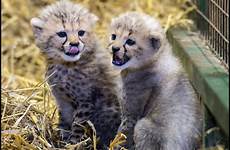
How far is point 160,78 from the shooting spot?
159 inches

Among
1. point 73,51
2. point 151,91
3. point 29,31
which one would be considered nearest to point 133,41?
point 151,91

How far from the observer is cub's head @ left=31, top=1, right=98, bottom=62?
172 inches

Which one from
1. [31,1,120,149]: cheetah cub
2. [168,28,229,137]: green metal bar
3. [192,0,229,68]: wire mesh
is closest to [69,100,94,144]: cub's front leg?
[31,1,120,149]: cheetah cub

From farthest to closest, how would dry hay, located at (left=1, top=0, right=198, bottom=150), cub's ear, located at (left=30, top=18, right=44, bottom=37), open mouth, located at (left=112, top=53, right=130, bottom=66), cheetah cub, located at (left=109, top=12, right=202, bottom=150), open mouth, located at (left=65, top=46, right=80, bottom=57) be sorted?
dry hay, located at (left=1, top=0, right=198, bottom=150), cub's ear, located at (left=30, top=18, right=44, bottom=37), open mouth, located at (left=65, top=46, right=80, bottom=57), open mouth, located at (left=112, top=53, right=130, bottom=66), cheetah cub, located at (left=109, top=12, right=202, bottom=150)

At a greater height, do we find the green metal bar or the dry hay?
the green metal bar

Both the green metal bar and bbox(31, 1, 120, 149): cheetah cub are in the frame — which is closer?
the green metal bar

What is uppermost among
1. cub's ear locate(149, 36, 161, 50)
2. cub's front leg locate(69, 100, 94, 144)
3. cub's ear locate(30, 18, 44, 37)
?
cub's ear locate(30, 18, 44, 37)

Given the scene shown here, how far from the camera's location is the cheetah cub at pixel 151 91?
3.91 m

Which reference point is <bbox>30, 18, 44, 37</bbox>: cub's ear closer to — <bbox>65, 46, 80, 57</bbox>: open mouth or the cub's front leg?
<bbox>65, 46, 80, 57</bbox>: open mouth

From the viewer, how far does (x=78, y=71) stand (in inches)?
175

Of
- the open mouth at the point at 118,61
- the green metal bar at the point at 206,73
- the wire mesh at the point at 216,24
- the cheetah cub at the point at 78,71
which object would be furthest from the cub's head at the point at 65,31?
the wire mesh at the point at 216,24

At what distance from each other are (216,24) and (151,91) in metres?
0.66

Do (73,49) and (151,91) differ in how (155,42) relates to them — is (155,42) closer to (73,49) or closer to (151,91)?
(151,91)

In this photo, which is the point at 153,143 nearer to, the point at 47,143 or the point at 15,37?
the point at 47,143
